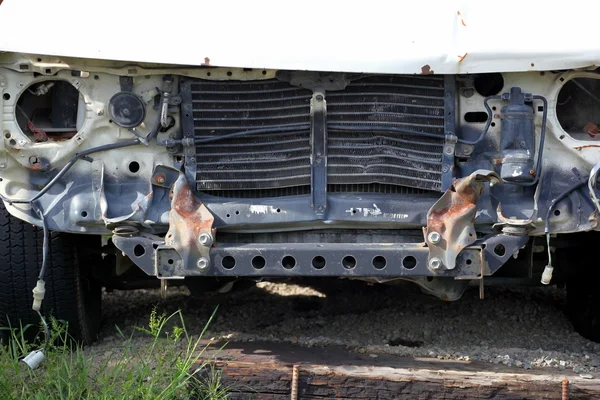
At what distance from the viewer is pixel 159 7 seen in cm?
468

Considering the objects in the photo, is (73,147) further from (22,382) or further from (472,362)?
(472,362)

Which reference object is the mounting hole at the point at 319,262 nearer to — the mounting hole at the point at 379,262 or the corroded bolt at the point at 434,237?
the mounting hole at the point at 379,262

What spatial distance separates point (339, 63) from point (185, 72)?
0.77 m

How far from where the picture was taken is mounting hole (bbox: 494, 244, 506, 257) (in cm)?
477

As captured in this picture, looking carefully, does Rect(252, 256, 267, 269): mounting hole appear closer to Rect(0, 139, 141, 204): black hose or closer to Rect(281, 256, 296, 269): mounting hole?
Rect(281, 256, 296, 269): mounting hole

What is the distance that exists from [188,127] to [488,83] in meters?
1.45

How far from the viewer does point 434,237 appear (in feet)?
15.5

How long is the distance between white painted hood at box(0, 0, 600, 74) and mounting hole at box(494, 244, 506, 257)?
2.69ft

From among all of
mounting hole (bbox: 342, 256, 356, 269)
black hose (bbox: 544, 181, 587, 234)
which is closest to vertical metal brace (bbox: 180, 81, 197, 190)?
mounting hole (bbox: 342, 256, 356, 269)

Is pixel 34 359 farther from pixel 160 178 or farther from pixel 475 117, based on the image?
pixel 475 117

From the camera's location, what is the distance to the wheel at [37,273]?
5145 millimetres

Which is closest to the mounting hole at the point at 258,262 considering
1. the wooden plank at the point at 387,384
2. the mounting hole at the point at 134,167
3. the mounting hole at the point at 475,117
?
the wooden plank at the point at 387,384

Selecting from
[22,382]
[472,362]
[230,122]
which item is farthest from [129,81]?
[472,362]

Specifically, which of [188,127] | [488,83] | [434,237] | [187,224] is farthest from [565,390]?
[188,127]
